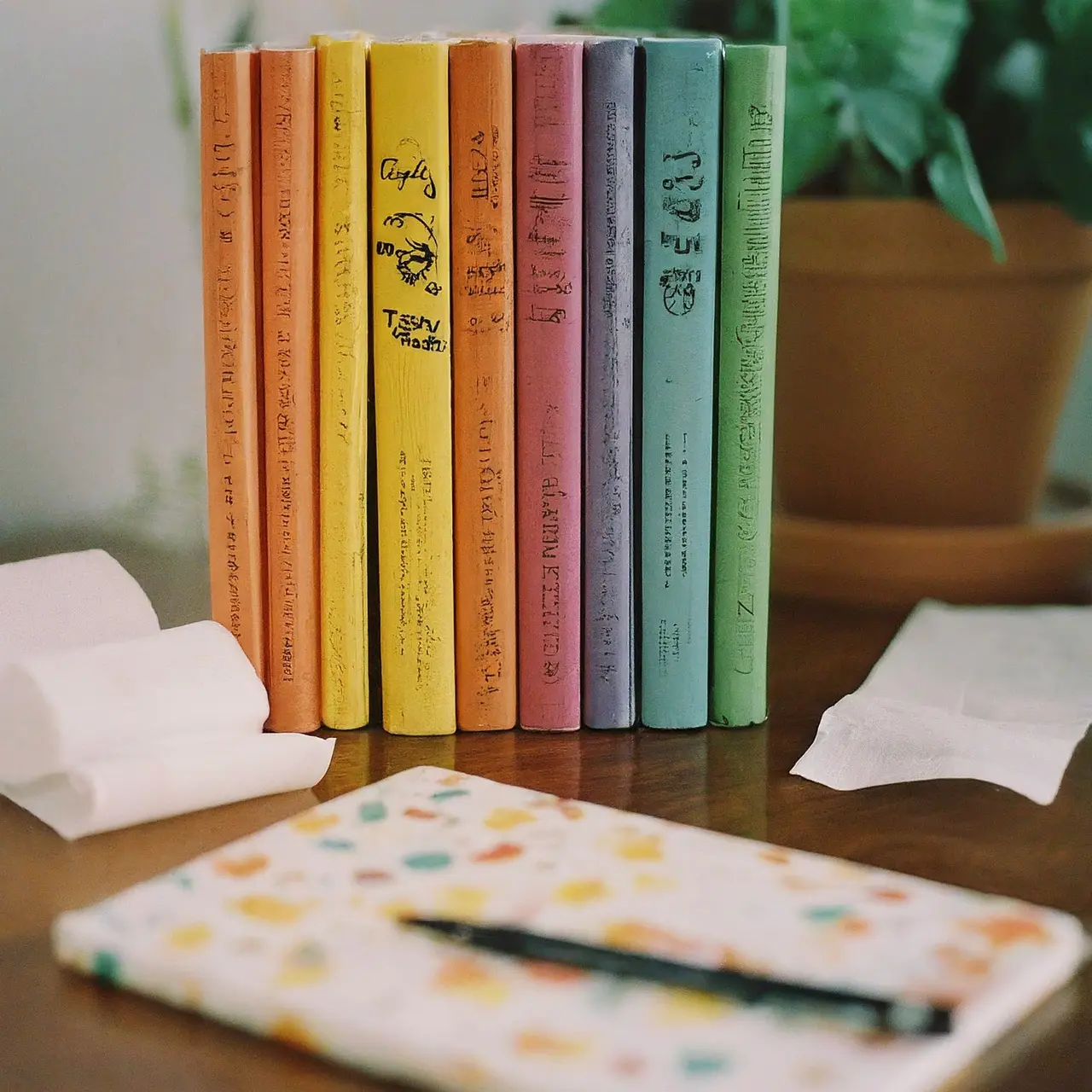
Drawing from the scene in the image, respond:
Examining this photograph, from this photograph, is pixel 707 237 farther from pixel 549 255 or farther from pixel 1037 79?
pixel 1037 79

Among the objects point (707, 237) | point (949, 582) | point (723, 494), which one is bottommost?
point (949, 582)

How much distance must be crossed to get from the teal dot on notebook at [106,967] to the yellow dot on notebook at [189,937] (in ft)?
0.05

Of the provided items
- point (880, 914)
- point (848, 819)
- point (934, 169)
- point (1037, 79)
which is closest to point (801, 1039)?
point (880, 914)

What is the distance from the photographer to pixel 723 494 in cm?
60

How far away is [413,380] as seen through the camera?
0.58m

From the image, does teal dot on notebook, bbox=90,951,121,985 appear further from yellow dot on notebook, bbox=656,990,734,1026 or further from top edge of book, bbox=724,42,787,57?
top edge of book, bbox=724,42,787,57

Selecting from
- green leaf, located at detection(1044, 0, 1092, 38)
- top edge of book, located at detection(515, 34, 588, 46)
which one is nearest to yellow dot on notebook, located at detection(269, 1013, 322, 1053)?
top edge of book, located at detection(515, 34, 588, 46)

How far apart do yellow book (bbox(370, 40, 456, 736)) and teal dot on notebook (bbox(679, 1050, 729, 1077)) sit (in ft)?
0.94

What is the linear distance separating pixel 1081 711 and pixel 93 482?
0.51m

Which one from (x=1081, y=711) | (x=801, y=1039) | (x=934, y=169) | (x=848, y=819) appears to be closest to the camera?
(x=801, y=1039)

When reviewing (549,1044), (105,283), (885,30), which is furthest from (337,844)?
(885,30)

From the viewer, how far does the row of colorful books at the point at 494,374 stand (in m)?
0.56

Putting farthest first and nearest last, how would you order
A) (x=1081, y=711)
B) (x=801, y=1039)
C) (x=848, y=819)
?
(x=1081, y=711) < (x=848, y=819) < (x=801, y=1039)

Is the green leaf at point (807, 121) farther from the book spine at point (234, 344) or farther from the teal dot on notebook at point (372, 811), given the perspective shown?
the teal dot on notebook at point (372, 811)
